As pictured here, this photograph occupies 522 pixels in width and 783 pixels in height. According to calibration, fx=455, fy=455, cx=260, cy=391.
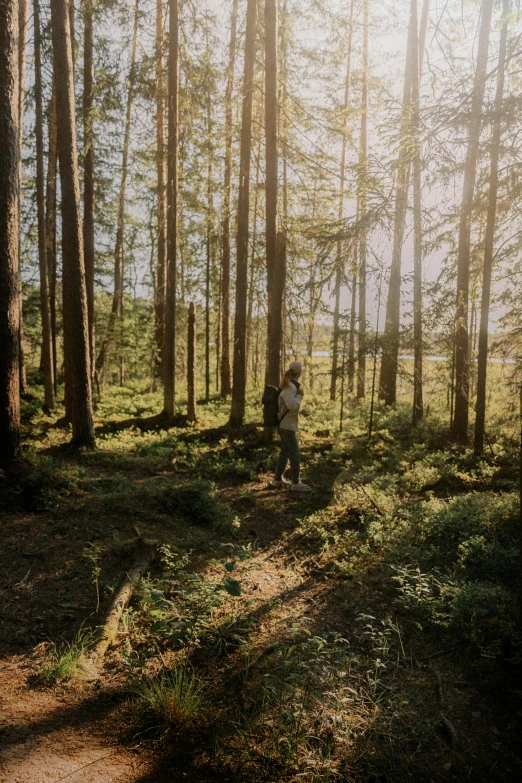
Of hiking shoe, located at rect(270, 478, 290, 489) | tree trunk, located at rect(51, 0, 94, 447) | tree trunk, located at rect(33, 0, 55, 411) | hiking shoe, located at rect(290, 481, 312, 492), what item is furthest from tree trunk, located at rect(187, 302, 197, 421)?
hiking shoe, located at rect(290, 481, 312, 492)

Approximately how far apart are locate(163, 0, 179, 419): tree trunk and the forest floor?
6173 millimetres

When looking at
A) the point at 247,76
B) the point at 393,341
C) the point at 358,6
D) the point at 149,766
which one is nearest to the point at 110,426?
the point at 393,341

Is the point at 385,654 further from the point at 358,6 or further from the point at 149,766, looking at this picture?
the point at 358,6

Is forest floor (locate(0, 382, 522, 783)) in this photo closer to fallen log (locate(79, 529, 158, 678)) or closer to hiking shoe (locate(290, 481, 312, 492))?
fallen log (locate(79, 529, 158, 678))

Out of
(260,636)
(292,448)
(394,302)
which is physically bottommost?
(260,636)

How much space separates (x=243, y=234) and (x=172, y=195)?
2350 millimetres

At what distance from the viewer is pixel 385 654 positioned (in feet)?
13.5

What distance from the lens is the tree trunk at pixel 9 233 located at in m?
6.63

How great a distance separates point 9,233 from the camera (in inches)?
272

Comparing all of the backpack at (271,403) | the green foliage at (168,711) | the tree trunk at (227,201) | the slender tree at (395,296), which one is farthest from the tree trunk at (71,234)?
the green foliage at (168,711)

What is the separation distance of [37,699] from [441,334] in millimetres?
12319

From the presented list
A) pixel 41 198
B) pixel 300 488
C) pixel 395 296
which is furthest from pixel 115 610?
pixel 395 296

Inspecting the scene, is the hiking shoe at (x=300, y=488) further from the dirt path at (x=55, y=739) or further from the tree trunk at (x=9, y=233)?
the dirt path at (x=55, y=739)

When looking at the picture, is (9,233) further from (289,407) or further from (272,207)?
(272,207)
